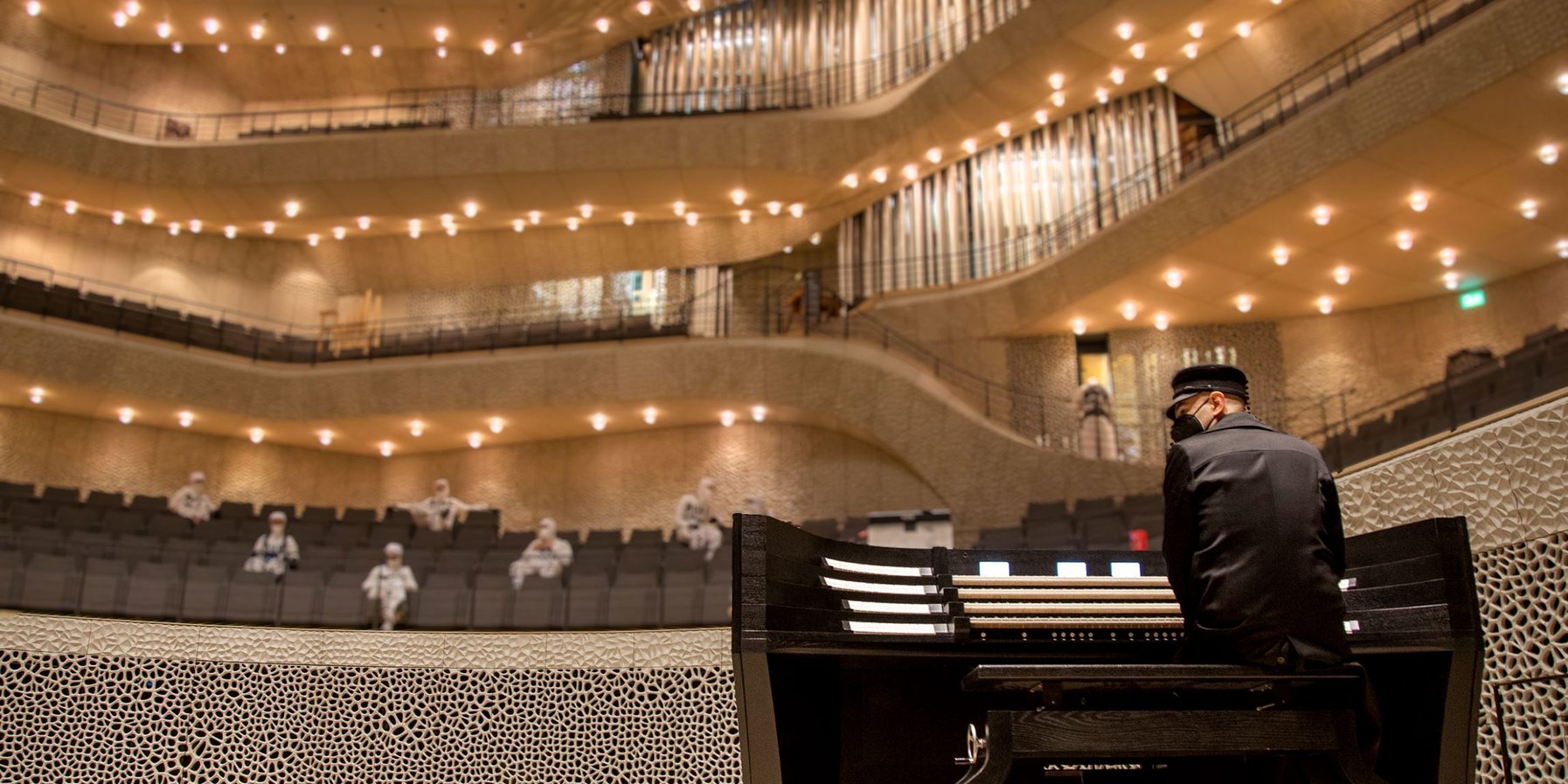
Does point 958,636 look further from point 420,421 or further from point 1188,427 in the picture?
point 420,421

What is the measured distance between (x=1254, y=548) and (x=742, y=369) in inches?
526

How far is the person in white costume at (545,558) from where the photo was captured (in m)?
10.8

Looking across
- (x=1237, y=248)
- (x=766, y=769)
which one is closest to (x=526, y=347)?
(x=1237, y=248)

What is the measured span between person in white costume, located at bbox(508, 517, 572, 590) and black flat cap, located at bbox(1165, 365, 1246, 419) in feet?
26.5

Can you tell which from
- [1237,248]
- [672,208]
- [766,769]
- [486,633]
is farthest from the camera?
[672,208]

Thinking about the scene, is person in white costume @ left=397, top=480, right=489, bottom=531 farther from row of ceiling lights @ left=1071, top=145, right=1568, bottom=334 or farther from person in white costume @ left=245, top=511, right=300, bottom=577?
row of ceiling lights @ left=1071, top=145, right=1568, bottom=334

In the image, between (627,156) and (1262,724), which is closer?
(1262,724)

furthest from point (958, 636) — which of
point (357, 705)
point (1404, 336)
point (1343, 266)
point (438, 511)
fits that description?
point (1404, 336)

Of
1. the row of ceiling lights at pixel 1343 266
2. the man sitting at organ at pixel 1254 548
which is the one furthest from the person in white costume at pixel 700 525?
the man sitting at organ at pixel 1254 548

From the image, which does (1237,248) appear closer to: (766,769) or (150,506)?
(766,769)

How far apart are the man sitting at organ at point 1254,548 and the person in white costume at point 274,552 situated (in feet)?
29.3

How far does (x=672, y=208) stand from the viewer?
1856 cm

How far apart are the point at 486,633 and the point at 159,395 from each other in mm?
9868

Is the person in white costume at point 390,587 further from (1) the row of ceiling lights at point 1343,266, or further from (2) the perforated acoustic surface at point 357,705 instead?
(1) the row of ceiling lights at point 1343,266
